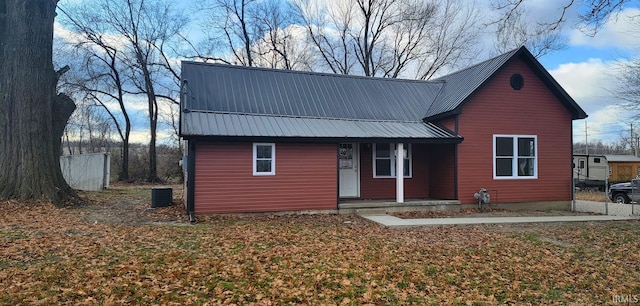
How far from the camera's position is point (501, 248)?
7.60 m

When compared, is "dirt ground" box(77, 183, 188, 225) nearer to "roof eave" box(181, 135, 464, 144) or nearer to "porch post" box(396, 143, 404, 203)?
"roof eave" box(181, 135, 464, 144)

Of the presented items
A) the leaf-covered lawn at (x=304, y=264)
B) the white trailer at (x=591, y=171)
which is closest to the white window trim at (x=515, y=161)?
the leaf-covered lawn at (x=304, y=264)

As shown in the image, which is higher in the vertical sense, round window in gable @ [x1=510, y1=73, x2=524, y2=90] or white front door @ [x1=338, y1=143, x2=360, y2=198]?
round window in gable @ [x1=510, y1=73, x2=524, y2=90]

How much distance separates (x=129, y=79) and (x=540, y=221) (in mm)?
28589

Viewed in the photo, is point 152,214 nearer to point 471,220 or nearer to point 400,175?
point 400,175

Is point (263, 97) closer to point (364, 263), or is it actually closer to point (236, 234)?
point (236, 234)

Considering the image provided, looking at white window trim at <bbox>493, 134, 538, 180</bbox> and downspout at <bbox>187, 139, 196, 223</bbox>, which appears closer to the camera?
downspout at <bbox>187, 139, 196, 223</bbox>

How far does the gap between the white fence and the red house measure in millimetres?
9061

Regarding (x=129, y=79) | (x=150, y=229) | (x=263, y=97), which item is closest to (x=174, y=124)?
(x=129, y=79)

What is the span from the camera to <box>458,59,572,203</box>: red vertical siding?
1366cm

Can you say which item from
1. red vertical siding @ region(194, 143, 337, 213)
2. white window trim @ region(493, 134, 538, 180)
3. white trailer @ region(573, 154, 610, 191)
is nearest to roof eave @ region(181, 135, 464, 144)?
red vertical siding @ region(194, 143, 337, 213)

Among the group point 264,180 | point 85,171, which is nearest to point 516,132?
point 264,180

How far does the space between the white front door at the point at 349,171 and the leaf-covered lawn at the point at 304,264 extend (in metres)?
4.58

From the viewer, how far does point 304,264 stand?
6.12 meters
